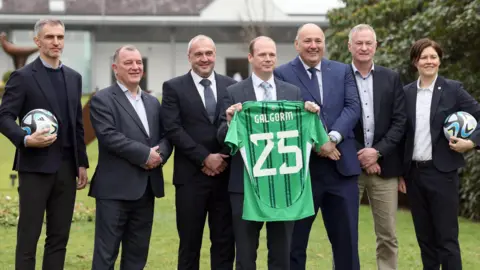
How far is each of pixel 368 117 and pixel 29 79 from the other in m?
2.59

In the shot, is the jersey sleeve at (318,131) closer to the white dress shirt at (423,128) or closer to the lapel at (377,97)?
the lapel at (377,97)

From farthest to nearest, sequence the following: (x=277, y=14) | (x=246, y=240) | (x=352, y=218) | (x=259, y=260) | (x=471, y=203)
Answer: (x=277, y=14), (x=471, y=203), (x=259, y=260), (x=352, y=218), (x=246, y=240)

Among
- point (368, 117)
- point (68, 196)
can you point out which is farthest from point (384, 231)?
point (68, 196)

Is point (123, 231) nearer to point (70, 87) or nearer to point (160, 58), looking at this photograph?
point (70, 87)

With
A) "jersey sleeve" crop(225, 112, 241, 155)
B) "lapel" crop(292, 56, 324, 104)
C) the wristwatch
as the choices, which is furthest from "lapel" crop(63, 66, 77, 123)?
the wristwatch

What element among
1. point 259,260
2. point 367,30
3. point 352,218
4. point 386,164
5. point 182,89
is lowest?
point 259,260

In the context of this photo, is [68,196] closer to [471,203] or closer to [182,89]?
[182,89]

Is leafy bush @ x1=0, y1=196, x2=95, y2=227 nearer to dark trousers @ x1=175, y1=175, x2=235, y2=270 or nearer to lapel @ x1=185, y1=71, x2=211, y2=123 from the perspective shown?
dark trousers @ x1=175, y1=175, x2=235, y2=270

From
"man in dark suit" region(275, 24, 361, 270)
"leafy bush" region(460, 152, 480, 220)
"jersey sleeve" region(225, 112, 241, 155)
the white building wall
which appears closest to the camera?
"jersey sleeve" region(225, 112, 241, 155)

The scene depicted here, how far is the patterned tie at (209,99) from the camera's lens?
241 inches

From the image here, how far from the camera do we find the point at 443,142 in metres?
6.03

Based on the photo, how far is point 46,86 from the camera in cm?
583

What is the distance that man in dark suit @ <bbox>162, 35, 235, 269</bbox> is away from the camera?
6.06m

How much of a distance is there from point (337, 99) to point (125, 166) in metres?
1.67
